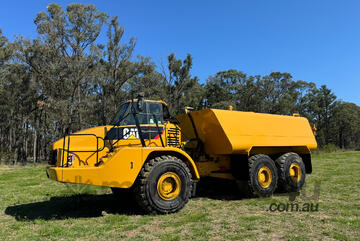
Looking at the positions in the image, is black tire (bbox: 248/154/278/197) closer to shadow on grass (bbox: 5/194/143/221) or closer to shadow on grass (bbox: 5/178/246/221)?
shadow on grass (bbox: 5/178/246/221)

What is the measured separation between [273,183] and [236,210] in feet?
7.45

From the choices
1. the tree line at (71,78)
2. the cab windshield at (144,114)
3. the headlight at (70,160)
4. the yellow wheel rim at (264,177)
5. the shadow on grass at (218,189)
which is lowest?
the shadow on grass at (218,189)

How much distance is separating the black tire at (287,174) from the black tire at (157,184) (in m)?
3.70

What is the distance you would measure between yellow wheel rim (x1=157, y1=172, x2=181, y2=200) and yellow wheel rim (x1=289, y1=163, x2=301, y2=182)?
4.46 m

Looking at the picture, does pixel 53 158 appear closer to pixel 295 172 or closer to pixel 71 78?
pixel 295 172

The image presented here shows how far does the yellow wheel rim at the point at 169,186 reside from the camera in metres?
5.55

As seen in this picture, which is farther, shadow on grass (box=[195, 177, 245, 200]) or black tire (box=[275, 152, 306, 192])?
black tire (box=[275, 152, 306, 192])

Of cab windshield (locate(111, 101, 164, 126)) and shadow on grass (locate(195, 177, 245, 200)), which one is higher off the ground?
cab windshield (locate(111, 101, 164, 126))

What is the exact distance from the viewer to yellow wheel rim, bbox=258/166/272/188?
7.55m

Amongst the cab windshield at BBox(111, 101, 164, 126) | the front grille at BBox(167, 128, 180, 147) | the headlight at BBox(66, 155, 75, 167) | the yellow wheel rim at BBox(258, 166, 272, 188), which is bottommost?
the yellow wheel rim at BBox(258, 166, 272, 188)

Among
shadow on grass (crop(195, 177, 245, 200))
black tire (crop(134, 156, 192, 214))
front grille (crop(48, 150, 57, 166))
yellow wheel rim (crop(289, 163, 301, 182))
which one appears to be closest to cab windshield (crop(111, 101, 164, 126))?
black tire (crop(134, 156, 192, 214))

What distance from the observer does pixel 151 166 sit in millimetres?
5438

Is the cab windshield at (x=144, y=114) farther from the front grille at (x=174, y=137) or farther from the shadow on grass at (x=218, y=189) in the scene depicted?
the shadow on grass at (x=218, y=189)

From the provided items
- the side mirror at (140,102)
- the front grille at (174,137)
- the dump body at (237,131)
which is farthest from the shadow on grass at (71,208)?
the dump body at (237,131)
